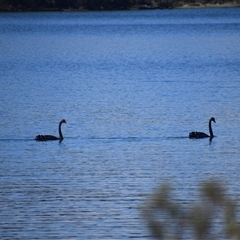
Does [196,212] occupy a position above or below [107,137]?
above

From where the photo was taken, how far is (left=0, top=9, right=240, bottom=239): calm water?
1526cm

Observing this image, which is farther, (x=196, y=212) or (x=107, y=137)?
(x=107, y=137)

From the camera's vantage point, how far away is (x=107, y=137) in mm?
23922

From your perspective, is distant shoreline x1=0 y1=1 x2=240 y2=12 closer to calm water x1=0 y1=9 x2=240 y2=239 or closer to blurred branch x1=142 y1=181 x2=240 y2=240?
calm water x1=0 y1=9 x2=240 y2=239

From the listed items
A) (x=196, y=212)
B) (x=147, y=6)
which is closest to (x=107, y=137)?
(x=196, y=212)

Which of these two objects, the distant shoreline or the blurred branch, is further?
the distant shoreline

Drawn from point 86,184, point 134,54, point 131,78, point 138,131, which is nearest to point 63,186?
point 86,184

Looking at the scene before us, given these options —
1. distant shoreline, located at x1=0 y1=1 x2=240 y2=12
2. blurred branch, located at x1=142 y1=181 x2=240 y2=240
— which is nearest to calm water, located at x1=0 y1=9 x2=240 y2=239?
blurred branch, located at x1=142 y1=181 x2=240 y2=240

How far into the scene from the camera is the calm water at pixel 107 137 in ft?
50.1

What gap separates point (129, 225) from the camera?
14188mm

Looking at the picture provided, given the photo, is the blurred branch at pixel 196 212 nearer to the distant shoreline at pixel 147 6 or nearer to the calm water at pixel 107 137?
the calm water at pixel 107 137

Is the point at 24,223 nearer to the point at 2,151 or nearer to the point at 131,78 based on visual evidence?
the point at 2,151

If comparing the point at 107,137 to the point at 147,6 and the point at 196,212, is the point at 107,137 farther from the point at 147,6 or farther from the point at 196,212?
the point at 147,6

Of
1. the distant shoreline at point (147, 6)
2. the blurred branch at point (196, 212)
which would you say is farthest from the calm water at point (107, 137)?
the distant shoreline at point (147, 6)
